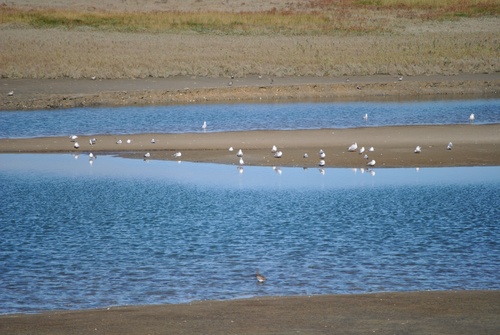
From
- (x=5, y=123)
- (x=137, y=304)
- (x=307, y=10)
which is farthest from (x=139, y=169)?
(x=307, y=10)

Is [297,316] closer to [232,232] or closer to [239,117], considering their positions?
[232,232]

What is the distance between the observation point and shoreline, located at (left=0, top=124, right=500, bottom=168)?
1945 centimetres

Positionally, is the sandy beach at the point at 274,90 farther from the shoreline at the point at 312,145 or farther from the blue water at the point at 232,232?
the blue water at the point at 232,232

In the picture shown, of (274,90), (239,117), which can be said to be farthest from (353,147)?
(274,90)

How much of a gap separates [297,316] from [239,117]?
55.4 feet

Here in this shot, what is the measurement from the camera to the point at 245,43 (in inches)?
1577

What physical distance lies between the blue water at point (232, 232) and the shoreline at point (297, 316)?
42 centimetres

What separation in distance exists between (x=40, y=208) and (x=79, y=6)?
42.1m

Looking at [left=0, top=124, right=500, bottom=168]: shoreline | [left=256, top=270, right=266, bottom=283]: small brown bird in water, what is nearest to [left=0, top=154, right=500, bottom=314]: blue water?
[left=256, top=270, right=266, bottom=283]: small brown bird in water

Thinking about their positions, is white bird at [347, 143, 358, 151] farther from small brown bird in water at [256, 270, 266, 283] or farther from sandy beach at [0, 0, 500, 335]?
small brown bird in water at [256, 270, 266, 283]

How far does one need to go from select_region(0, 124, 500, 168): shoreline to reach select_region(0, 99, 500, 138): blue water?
952mm

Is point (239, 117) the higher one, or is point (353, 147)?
point (239, 117)

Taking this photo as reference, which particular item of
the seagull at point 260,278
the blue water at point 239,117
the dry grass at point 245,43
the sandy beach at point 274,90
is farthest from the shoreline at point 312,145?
the dry grass at point 245,43

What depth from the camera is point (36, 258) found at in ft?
39.7
